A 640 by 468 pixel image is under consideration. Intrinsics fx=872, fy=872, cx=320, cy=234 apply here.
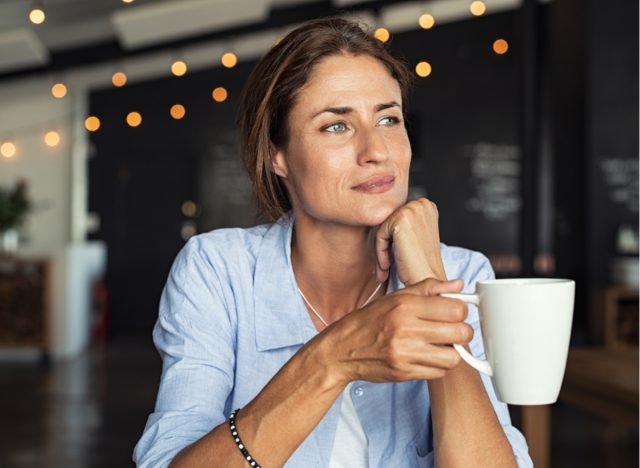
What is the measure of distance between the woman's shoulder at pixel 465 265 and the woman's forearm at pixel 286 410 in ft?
1.55


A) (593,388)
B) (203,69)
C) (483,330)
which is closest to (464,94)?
(203,69)

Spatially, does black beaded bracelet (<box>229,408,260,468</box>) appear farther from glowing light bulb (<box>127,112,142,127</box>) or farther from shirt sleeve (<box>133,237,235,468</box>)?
glowing light bulb (<box>127,112,142,127</box>)

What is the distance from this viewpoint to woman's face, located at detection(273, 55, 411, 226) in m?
1.34

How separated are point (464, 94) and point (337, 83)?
26.7ft

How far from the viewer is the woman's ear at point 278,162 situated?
5.00 feet

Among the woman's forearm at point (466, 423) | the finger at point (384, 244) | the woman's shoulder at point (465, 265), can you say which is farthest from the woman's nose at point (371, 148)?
the woman's forearm at point (466, 423)

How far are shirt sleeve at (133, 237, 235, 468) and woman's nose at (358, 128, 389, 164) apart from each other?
300mm

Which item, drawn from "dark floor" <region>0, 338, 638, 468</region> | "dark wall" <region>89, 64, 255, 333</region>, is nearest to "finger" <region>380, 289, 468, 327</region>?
"dark floor" <region>0, 338, 638, 468</region>

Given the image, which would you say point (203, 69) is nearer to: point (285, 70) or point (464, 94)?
point (464, 94)

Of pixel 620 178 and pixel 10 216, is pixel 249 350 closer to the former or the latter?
pixel 620 178

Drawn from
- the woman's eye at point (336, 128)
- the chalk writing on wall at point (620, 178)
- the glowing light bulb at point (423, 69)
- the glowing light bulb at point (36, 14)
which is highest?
the glowing light bulb at point (423, 69)

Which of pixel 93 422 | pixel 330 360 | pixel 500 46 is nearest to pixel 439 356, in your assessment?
pixel 330 360

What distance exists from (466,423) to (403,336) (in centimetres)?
30

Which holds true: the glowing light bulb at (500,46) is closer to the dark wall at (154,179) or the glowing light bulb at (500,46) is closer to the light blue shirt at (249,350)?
the dark wall at (154,179)
